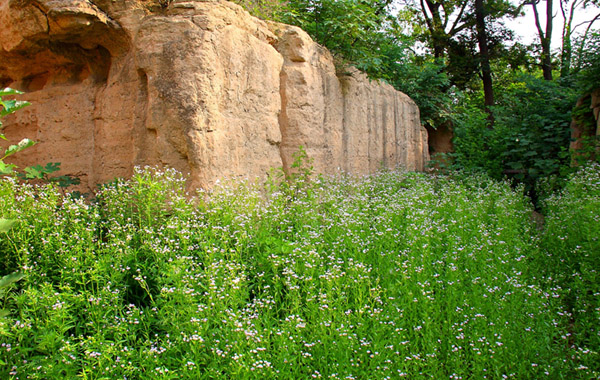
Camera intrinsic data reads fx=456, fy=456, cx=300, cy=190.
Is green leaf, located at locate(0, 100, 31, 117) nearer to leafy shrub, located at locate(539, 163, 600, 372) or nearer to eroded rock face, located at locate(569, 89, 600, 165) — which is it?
leafy shrub, located at locate(539, 163, 600, 372)

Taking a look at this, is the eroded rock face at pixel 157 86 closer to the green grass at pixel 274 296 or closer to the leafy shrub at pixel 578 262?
the green grass at pixel 274 296

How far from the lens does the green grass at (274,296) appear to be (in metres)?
2.85

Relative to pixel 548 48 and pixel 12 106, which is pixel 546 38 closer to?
pixel 548 48

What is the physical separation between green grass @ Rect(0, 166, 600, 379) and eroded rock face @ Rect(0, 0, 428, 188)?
2.13 ft

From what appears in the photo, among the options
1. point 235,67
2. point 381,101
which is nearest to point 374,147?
point 381,101

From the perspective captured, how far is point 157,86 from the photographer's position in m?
5.02

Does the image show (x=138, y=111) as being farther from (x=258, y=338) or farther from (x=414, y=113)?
(x=414, y=113)

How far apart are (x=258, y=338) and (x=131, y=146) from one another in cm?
351

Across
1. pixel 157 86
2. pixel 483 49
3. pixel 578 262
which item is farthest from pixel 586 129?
pixel 157 86

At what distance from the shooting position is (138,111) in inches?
211

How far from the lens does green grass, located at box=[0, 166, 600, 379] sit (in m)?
2.85

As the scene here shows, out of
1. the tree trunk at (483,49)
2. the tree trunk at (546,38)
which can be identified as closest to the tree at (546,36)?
the tree trunk at (546,38)

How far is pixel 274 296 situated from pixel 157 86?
2710 mm

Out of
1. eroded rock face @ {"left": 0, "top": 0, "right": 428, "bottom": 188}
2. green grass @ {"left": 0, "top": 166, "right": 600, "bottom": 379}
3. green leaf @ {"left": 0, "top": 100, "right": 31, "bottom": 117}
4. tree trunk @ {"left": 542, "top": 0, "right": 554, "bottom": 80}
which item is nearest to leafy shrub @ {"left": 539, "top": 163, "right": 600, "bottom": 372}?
green grass @ {"left": 0, "top": 166, "right": 600, "bottom": 379}
